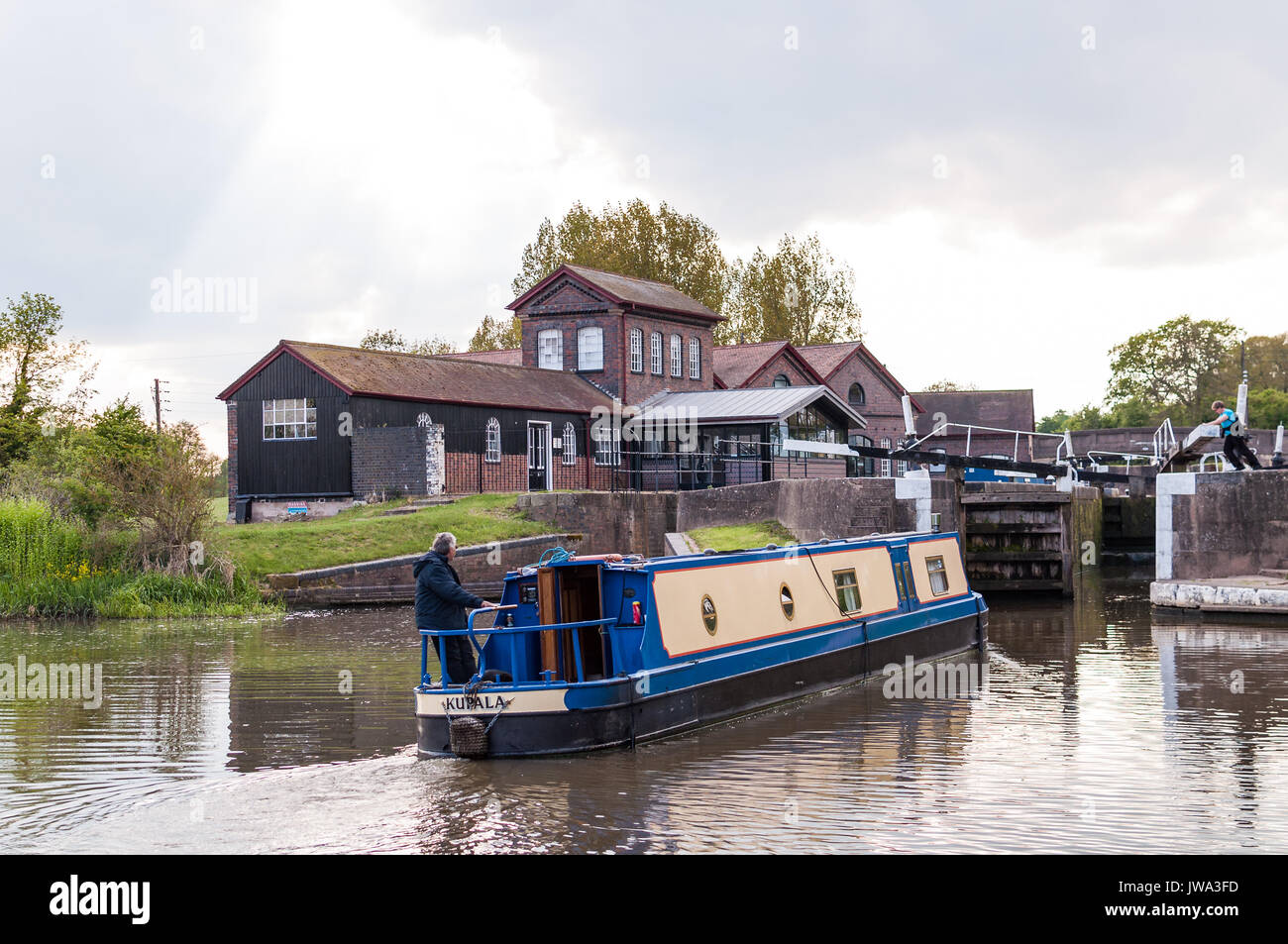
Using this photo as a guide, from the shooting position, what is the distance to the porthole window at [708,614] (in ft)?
37.1

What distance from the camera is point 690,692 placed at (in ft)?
35.1

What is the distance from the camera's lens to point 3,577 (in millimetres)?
19812

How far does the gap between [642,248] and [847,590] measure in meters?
42.3

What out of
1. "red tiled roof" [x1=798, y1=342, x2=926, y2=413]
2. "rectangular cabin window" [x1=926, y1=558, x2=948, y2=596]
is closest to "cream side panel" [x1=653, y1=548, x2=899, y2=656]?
"rectangular cabin window" [x1=926, y1=558, x2=948, y2=596]

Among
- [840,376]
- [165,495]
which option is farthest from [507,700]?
[840,376]

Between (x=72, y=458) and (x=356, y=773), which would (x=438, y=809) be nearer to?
(x=356, y=773)

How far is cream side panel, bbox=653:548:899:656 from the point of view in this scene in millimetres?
10883

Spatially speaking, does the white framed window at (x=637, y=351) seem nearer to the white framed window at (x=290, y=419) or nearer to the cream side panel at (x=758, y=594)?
the white framed window at (x=290, y=419)

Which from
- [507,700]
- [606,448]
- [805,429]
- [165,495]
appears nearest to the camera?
[507,700]

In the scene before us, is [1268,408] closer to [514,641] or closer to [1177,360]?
[1177,360]

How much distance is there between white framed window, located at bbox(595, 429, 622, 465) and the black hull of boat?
21961 mm

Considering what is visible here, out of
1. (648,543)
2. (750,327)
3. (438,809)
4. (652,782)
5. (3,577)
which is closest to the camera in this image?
(438,809)

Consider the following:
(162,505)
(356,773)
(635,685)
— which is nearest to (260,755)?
(356,773)

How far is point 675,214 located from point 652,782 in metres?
48.7
